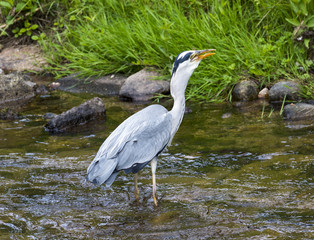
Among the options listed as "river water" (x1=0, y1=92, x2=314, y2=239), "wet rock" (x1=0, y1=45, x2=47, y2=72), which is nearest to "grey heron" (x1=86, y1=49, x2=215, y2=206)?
"river water" (x1=0, y1=92, x2=314, y2=239)

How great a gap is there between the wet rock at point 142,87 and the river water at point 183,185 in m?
0.99

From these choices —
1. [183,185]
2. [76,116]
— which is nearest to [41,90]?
[76,116]

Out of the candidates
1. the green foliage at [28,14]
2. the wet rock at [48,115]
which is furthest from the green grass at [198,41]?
the wet rock at [48,115]

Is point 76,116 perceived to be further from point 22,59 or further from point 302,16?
point 22,59

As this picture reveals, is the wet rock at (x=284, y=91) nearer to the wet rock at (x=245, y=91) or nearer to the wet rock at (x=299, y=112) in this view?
the wet rock at (x=245, y=91)

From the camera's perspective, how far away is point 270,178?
451cm

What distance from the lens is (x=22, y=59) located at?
9664 mm

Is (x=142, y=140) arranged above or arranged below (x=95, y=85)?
above

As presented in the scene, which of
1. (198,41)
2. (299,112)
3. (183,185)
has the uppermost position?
(198,41)

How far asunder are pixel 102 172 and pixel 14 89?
4539 millimetres

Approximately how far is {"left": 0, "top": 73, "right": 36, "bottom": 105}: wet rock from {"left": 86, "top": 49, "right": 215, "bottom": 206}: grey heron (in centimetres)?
401

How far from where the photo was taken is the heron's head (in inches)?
173

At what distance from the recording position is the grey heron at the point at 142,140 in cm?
401

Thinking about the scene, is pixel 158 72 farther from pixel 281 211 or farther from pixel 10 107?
pixel 281 211
